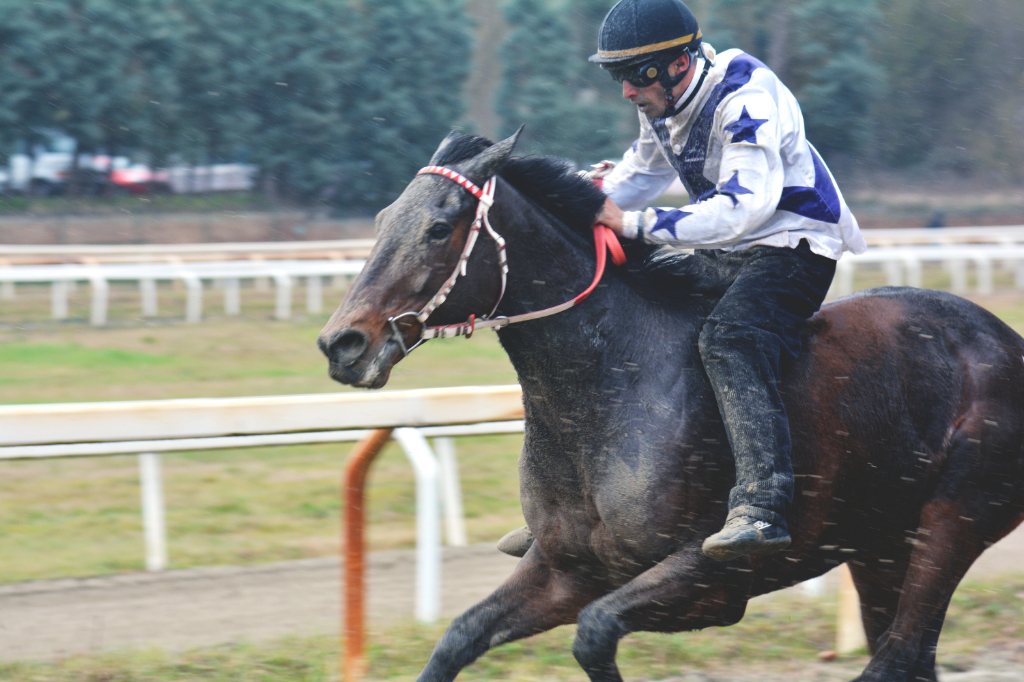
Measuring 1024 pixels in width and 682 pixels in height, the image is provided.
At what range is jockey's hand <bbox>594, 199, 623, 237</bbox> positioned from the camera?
2.79 metres

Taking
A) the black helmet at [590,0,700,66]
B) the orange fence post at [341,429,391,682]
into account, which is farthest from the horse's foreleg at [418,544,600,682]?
the black helmet at [590,0,700,66]

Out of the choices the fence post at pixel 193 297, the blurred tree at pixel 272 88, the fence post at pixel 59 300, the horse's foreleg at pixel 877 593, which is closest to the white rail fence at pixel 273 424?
the horse's foreleg at pixel 877 593

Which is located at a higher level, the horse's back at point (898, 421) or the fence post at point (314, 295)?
the horse's back at point (898, 421)

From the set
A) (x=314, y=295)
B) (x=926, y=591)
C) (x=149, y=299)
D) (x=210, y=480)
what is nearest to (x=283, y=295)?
(x=314, y=295)

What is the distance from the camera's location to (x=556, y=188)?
9.18ft

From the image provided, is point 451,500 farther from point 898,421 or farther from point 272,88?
point 272,88

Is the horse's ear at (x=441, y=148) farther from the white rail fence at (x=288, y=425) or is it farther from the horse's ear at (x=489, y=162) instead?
the white rail fence at (x=288, y=425)

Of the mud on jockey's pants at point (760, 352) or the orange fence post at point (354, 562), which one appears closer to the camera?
the mud on jockey's pants at point (760, 352)

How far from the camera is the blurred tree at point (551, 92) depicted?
2750cm

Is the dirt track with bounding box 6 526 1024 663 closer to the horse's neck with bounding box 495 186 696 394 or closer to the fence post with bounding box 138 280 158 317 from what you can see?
the horse's neck with bounding box 495 186 696 394

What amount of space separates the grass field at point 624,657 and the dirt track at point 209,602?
0.75 ft

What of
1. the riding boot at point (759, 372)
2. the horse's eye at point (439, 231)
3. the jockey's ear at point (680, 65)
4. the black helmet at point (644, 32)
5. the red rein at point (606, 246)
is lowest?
the riding boot at point (759, 372)

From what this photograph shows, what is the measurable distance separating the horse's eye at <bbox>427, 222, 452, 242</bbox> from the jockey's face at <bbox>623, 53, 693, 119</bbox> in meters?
0.62

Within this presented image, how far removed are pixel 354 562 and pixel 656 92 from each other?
5.57ft
